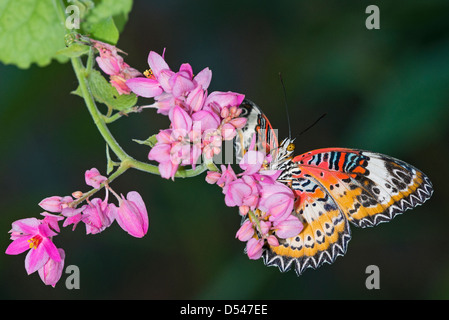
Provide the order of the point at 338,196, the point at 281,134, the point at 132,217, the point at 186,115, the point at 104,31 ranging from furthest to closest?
the point at 281,134 < the point at 338,196 < the point at 104,31 < the point at 132,217 < the point at 186,115

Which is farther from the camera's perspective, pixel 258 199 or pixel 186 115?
pixel 258 199

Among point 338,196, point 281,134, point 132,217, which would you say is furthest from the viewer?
point 281,134

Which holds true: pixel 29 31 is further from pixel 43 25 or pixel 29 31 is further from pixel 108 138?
pixel 108 138

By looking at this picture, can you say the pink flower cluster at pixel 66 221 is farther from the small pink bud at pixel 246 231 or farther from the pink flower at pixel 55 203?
the small pink bud at pixel 246 231

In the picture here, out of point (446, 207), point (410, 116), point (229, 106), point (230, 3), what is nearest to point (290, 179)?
point (229, 106)

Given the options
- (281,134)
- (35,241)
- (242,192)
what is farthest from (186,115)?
(281,134)

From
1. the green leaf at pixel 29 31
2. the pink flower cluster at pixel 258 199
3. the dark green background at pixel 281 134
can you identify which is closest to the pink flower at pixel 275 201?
the pink flower cluster at pixel 258 199

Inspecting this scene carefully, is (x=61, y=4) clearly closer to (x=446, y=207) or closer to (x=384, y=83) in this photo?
(x=384, y=83)
